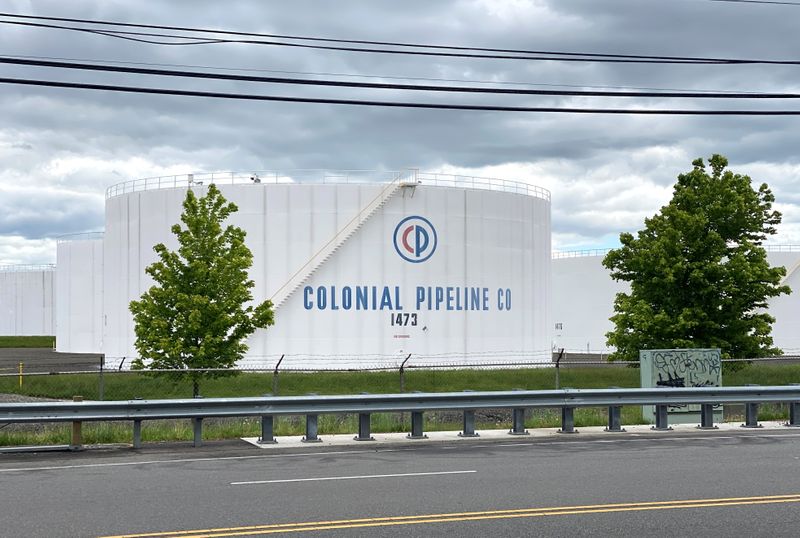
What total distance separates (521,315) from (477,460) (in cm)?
3708

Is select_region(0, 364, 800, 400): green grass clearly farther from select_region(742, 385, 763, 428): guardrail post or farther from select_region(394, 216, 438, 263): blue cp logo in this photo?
select_region(742, 385, 763, 428): guardrail post

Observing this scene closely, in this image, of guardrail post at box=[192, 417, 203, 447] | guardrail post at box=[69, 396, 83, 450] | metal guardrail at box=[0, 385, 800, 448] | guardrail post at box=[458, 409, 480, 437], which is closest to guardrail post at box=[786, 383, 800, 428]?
metal guardrail at box=[0, 385, 800, 448]

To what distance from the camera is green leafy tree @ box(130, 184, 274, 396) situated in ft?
93.3

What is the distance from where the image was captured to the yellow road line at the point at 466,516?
8430 mm

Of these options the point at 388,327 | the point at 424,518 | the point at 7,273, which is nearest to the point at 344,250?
the point at 388,327

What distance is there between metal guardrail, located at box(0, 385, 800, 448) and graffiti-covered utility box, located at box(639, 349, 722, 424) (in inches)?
60.2

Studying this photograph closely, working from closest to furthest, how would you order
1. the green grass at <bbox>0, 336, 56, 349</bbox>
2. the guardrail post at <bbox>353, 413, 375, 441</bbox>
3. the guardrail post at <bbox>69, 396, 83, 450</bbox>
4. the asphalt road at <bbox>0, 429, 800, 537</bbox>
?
the asphalt road at <bbox>0, 429, 800, 537</bbox>
the guardrail post at <bbox>69, 396, 83, 450</bbox>
the guardrail post at <bbox>353, 413, 375, 441</bbox>
the green grass at <bbox>0, 336, 56, 349</bbox>

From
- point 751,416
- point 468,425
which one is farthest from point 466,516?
point 751,416

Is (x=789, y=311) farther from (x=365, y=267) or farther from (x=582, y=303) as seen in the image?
(x=365, y=267)

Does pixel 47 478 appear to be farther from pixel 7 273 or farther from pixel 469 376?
pixel 7 273

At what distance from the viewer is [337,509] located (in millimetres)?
9578

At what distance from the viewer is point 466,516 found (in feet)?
30.1

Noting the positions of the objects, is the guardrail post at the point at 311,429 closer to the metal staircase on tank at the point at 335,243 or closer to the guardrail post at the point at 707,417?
the guardrail post at the point at 707,417

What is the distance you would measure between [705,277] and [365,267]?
62.4ft
